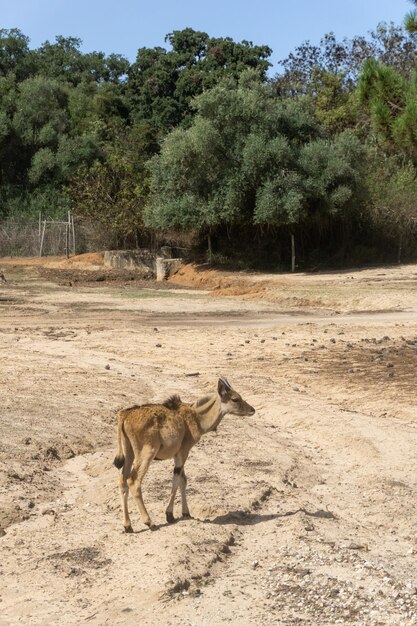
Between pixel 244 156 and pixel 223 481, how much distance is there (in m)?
26.7

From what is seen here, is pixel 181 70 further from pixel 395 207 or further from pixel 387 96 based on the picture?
pixel 387 96

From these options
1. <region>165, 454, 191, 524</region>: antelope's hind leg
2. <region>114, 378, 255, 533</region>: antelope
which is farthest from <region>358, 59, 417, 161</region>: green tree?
<region>165, 454, 191, 524</region>: antelope's hind leg

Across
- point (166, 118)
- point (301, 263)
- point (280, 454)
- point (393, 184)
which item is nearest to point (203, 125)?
point (301, 263)

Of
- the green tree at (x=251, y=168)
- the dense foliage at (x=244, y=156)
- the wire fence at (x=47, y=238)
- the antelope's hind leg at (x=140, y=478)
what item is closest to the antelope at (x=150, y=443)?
the antelope's hind leg at (x=140, y=478)

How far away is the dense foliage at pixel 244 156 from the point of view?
3497 cm

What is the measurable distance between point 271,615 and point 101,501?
108 inches

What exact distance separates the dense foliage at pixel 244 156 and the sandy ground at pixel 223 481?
28.1 ft

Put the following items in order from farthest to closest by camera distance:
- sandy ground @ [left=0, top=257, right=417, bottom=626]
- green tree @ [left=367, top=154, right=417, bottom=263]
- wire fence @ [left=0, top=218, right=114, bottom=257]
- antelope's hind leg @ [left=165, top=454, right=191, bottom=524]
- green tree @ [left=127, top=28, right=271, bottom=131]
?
green tree @ [left=127, top=28, right=271, bottom=131]
wire fence @ [left=0, top=218, right=114, bottom=257]
green tree @ [left=367, top=154, right=417, bottom=263]
antelope's hind leg @ [left=165, top=454, right=191, bottom=524]
sandy ground @ [left=0, top=257, right=417, bottom=626]

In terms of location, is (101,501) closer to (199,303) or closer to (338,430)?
(338,430)

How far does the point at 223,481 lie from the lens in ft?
30.6

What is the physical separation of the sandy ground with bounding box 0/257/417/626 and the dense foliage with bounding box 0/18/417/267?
8.57 metres

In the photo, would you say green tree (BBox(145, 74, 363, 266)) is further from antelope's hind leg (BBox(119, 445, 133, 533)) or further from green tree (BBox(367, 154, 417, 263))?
antelope's hind leg (BBox(119, 445, 133, 533))

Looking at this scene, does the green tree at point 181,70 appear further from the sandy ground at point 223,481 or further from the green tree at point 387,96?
the sandy ground at point 223,481

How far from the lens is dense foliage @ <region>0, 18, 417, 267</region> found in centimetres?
3497
